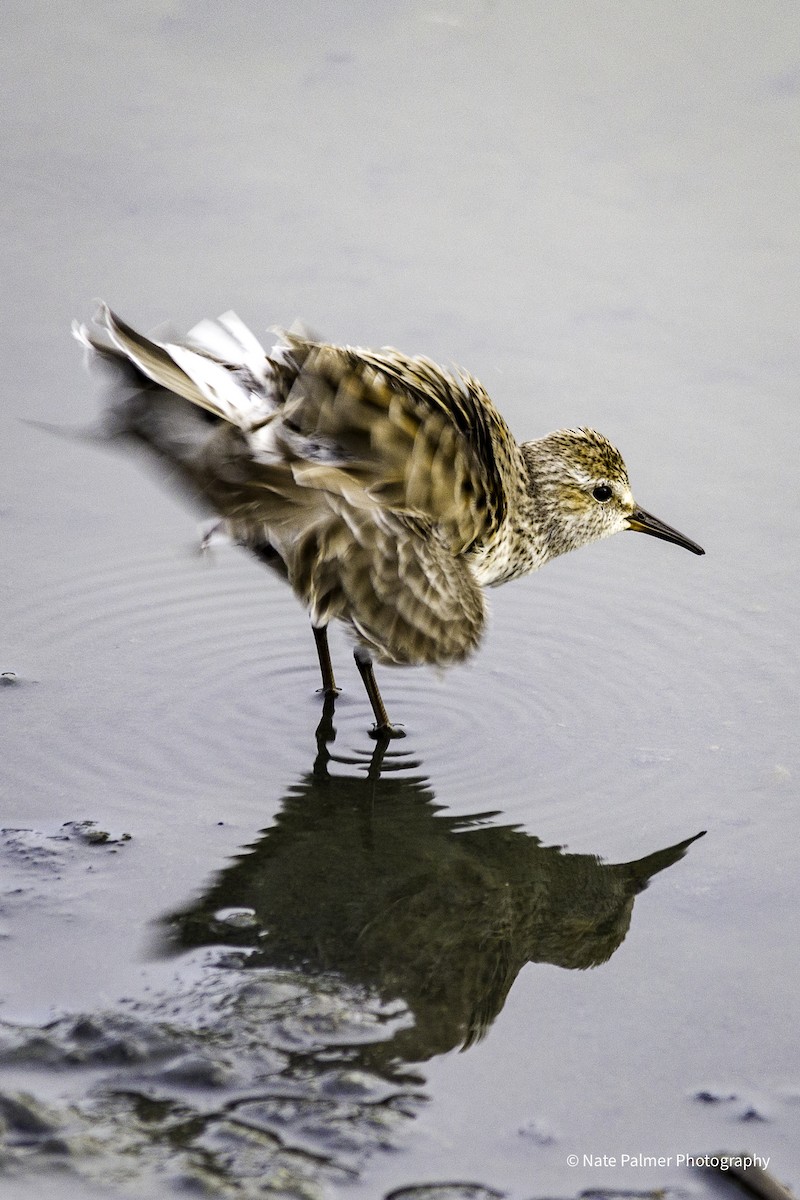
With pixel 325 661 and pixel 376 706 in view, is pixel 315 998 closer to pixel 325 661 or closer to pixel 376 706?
pixel 376 706

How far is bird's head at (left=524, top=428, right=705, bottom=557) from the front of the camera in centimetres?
691

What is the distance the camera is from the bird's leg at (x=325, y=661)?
20.8ft

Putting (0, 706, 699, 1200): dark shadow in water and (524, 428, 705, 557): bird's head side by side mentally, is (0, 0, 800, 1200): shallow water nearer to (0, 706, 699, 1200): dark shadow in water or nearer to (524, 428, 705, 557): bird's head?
(0, 706, 699, 1200): dark shadow in water

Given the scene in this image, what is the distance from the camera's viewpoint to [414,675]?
6.64 metres

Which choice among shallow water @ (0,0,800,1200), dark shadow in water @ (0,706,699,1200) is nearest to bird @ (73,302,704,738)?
shallow water @ (0,0,800,1200)

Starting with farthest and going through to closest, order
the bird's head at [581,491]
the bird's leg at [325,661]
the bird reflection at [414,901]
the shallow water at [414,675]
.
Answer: the bird's head at [581,491]
the bird's leg at [325,661]
the bird reflection at [414,901]
the shallow water at [414,675]

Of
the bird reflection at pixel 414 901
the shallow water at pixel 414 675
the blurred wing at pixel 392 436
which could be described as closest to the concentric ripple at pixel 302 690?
the shallow water at pixel 414 675

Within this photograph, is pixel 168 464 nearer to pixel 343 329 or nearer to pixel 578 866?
pixel 578 866

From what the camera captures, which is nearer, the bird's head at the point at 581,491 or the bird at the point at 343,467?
the bird at the point at 343,467

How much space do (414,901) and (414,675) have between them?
1.73 metres

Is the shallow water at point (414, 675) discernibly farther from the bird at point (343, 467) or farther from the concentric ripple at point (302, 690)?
the bird at point (343, 467)

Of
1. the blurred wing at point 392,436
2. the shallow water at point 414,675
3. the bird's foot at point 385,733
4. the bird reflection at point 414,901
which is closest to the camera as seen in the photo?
the shallow water at point 414,675

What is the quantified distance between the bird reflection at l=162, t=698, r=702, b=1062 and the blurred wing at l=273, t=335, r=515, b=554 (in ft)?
3.43

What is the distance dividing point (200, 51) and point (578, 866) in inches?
286
